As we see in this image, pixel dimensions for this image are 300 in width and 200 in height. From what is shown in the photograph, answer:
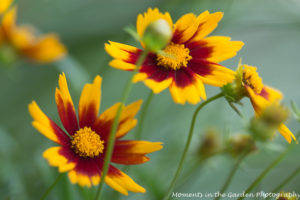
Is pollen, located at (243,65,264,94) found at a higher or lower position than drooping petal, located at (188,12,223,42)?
lower

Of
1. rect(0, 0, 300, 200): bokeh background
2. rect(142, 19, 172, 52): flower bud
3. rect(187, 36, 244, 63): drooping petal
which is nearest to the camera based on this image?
rect(142, 19, 172, 52): flower bud

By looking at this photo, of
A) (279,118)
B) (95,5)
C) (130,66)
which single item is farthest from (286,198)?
(95,5)

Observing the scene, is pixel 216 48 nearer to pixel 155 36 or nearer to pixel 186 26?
pixel 186 26

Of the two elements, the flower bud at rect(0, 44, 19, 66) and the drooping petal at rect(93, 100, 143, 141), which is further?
the flower bud at rect(0, 44, 19, 66)

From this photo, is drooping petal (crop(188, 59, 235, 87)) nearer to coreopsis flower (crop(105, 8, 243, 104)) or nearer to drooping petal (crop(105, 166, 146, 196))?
coreopsis flower (crop(105, 8, 243, 104))

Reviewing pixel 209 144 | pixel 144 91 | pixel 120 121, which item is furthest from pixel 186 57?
pixel 144 91

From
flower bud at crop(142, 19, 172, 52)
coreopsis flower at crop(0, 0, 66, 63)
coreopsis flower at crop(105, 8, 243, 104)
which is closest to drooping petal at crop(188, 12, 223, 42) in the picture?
coreopsis flower at crop(105, 8, 243, 104)

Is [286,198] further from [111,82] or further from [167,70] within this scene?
[111,82]
